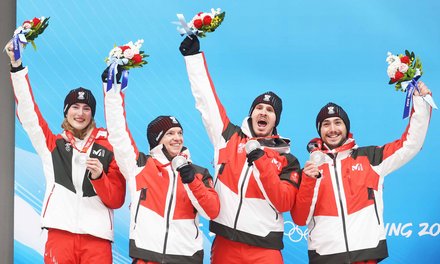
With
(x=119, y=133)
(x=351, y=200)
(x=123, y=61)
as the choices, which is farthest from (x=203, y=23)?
(x=351, y=200)

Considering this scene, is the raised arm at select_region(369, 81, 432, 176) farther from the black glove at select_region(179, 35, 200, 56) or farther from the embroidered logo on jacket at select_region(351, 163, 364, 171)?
the black glove at select_region(179, 35, 200, 56)

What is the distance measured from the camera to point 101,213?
4.16 meters

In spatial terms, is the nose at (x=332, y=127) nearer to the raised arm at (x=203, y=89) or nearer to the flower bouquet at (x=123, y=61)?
the raised arm at (x=203, y=89)

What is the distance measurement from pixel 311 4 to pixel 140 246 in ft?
8.76

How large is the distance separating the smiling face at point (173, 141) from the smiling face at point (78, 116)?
1.95 feet

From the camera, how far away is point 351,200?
3855mm

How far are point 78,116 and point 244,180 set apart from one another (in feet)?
3.73

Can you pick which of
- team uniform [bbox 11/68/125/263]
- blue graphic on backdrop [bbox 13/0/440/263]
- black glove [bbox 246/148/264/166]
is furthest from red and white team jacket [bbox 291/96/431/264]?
blue graphic on backdrop [bbox 13/0/440/263]

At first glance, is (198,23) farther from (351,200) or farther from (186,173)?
(351,200)

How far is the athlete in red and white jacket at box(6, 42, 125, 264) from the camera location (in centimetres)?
408

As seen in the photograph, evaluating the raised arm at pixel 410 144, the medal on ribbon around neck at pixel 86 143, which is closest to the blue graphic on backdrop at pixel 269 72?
the medal on ribbon around neck at pixel 86 143

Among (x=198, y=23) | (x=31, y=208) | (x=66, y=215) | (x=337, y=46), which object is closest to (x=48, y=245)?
(x=66, y=215)

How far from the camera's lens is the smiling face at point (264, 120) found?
13.3 ft

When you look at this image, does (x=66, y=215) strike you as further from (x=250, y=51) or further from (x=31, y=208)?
(x=250, y=51)
